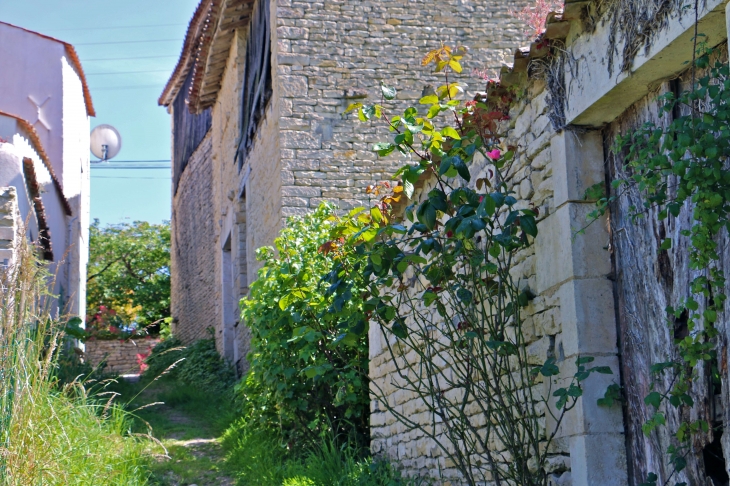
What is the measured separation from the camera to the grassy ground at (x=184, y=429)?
6742mm

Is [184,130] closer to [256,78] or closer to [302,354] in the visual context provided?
[256,78]

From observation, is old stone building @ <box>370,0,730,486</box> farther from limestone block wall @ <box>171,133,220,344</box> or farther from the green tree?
the green tree

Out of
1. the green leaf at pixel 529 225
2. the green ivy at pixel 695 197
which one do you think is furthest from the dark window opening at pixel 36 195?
the green ivy at pixel 695 197

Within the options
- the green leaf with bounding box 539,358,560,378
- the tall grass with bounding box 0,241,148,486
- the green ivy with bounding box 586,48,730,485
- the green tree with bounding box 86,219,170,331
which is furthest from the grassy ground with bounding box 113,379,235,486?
the green tree with bounding box 86,219,170,331

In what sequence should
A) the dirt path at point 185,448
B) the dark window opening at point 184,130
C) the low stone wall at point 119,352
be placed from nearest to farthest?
the dirt path at point 185,448 < the dark window opening at point 184,130 < the low stone wall at point 119,352

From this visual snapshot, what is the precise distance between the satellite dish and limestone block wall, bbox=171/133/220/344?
85.1 inches

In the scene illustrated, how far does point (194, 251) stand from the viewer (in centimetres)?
1753

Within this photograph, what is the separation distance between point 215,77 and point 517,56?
420 inches

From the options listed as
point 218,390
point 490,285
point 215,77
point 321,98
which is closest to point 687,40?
point 490,285

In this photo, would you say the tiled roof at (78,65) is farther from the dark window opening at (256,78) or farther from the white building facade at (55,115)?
the dark window opening at (256,78)

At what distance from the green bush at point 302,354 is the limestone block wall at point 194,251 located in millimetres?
7171

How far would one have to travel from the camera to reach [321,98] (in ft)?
28.9

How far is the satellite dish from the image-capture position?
46.2 ft

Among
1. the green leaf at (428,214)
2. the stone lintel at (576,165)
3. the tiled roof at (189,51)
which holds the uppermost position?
the tiled roof at (189,51)
